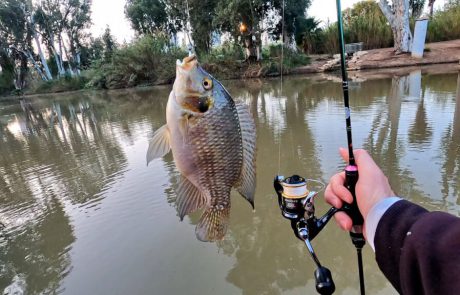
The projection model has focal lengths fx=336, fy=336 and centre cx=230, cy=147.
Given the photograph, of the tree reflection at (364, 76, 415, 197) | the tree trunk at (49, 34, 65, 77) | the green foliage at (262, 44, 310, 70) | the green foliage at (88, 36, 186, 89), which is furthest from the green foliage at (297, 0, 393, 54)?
the tree trunk at (49, 34, 65, 77)

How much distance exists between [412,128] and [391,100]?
308cm

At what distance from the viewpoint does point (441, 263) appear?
780mm

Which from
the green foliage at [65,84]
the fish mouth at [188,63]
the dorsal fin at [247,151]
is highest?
the green foliage at [65,84]

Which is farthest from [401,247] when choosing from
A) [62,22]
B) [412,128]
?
[62,22]

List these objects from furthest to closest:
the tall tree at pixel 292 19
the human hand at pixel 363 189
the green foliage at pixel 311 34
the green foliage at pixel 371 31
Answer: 1. the green foliage at pixel 311 34
2. the tall tree at pixel 292 19
3. the green foliage at pixel 371 31
4. the human hand at pixel 363 189

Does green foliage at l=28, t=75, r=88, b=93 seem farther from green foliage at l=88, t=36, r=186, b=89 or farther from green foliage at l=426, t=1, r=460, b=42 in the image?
green foliage at l=426, t=1, r=460, b=42

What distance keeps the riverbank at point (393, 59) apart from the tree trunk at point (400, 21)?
1.80 ft

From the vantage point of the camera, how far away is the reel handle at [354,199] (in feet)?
4.14

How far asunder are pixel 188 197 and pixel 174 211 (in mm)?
2956

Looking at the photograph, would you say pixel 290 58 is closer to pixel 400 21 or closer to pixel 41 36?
pixel 400 21

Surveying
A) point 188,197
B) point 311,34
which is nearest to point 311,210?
point 188,197

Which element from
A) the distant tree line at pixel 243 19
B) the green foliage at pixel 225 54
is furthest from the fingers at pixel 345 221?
the green foliage at pixel 225 54

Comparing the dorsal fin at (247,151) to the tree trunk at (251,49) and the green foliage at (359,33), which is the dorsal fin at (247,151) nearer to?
the green foliage at (359,33)

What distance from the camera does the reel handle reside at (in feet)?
4.14
